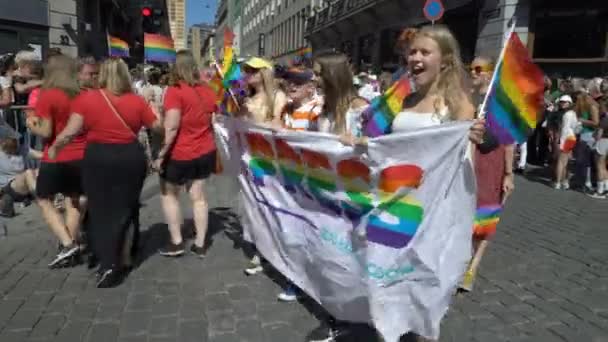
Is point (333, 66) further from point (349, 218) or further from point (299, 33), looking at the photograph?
point (299, 33)

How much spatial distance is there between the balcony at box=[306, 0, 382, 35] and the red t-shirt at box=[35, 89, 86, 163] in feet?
69.9

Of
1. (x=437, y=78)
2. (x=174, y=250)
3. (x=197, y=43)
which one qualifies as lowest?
(x=174, y=250)

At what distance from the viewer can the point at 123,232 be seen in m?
4.18

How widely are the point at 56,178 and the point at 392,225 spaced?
316 centimetres

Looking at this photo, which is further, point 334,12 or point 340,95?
point 334,12

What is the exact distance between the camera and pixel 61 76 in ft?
14.0

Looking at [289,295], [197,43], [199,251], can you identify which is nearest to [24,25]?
[197,43]

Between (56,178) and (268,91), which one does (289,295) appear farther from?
(56,178)

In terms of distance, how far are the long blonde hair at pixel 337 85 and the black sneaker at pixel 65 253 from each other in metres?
2.69

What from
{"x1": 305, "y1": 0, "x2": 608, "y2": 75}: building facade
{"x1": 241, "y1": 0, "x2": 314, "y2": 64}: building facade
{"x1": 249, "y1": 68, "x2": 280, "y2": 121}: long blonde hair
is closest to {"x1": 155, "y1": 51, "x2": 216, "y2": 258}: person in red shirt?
{"x1": 249, "y1": 68, "x2": 280, "y2": 121}: long blonde hair

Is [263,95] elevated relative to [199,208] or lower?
elevated

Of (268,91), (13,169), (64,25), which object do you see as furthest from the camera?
(64,25)

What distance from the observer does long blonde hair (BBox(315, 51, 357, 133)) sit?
11.2 feet

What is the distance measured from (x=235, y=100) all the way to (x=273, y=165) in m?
1.31
